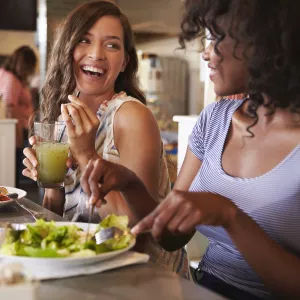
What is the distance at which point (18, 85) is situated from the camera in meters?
5.86

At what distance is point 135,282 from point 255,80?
1.90 feet

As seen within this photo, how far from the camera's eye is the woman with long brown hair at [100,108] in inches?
67.1

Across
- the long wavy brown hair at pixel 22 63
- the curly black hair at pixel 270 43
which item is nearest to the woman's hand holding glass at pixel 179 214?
the curly black hair at pixel 270 43

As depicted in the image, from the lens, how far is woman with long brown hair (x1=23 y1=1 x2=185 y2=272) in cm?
171

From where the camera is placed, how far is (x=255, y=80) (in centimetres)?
132

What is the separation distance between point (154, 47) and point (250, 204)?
7363 mm

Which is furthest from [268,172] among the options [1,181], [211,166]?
[1,181]

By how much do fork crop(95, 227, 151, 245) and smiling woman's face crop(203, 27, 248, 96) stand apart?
1.51ft

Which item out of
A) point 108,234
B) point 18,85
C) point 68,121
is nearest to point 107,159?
point 68,121

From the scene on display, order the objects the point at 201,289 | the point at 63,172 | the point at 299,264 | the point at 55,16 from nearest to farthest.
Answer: the point at 201,289
the point at 299,264
the point at 63,172
the point at 55,16

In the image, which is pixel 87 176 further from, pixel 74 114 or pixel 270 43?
pixel 270 43

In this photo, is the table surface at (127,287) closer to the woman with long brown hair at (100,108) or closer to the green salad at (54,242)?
the green salad at (54,242)

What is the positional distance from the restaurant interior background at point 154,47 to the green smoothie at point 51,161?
164 inches

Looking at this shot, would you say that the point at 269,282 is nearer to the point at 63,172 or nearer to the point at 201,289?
the point at 201,289
